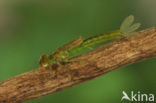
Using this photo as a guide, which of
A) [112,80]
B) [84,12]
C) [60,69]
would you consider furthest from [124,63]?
[84,12]

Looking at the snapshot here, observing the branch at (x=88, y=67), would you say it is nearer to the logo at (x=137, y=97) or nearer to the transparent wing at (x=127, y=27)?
the transparent wing at (x=127, y=27)

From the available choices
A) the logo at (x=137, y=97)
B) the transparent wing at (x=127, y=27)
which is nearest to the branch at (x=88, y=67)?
the transparent wing at (x=127, y=27)

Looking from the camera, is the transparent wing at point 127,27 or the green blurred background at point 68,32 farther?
the green blurred background at point 68,32

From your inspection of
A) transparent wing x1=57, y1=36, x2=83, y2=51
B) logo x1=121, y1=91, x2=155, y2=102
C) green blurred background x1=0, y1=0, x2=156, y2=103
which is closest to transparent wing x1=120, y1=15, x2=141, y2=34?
transparent wing x1=57, y1=36, x2=83, y2=51

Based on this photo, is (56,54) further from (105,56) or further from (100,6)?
(100,6)

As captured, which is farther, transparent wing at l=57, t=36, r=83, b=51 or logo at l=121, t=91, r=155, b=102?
logo at l=121, t=91, r=155, b=102

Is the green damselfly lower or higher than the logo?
higher

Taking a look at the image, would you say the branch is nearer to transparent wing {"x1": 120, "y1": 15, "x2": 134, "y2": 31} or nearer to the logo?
transparent wing {"x1": 120, "y1": 15, "x2": 134, "y2": 31}
